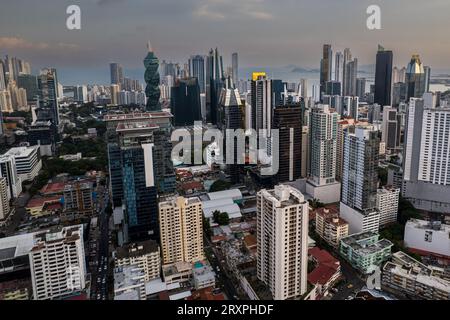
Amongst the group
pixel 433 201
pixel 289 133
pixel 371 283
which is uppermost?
pixel 289 133

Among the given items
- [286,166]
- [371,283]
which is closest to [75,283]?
[371,283]

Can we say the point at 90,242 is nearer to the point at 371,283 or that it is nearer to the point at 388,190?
the point at 371,283

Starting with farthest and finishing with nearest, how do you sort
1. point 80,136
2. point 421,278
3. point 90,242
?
point 80,136 < point 90,242 < point 421,278

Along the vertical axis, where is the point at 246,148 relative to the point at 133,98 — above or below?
below

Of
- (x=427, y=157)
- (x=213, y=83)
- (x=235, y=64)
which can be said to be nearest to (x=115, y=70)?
(x=235, y=64)

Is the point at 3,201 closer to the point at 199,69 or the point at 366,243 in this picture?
the point at 366,243

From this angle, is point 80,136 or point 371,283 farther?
point 80,136

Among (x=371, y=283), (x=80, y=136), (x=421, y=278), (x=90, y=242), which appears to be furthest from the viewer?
(x=80, y=136)

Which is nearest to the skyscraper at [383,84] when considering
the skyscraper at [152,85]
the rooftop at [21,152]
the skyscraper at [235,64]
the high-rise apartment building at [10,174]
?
the skyscraper at [235,64]
